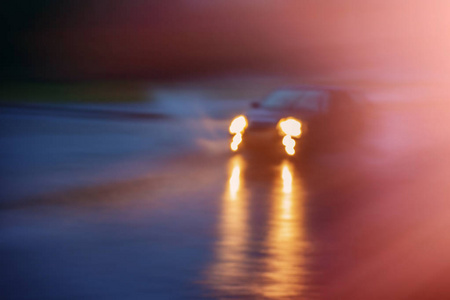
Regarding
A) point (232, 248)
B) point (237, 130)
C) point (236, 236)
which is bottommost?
point (232, 248)

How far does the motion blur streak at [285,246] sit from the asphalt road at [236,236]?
17mm

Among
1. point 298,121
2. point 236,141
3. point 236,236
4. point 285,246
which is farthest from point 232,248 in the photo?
point 236,141

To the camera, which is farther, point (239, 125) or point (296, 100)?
point (296, 100)

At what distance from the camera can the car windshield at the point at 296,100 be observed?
18547 mm

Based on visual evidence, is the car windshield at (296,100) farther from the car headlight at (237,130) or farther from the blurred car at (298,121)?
the car headlight at (237,130)

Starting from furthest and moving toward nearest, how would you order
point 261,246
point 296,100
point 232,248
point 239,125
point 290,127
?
point 296,100, point 239,125, point 290,127, point 261,246, point 232,248

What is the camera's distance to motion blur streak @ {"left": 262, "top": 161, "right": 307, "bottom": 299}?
764 cm

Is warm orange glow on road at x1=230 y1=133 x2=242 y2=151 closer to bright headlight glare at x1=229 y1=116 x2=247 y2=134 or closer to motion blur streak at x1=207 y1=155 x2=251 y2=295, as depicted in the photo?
bright headlight glare at x1=229 y1=116 x2=247 y2=134

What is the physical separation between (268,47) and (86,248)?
4702 centimetres

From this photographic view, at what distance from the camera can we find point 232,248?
9.34 metres

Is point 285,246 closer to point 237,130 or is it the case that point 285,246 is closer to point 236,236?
point 236,236

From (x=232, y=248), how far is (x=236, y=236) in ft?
2.22

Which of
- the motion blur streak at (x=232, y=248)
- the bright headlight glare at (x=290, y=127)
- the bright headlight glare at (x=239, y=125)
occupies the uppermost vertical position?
the bright headlight glare at (x=239, y=125)

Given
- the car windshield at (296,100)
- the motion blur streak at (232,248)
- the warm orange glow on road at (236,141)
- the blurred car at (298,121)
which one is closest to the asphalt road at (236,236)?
the motion blur streak at (232,248)
